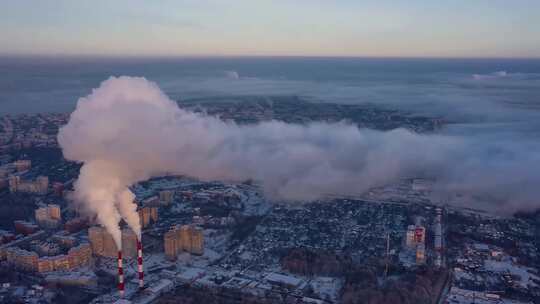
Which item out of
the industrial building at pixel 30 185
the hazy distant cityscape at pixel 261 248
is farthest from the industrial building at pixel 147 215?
the industrial building at pixel 30 185

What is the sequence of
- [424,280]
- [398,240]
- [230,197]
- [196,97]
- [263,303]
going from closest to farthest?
[263,303] < [424,280] < [398,240] < [230,197] < [196,97]

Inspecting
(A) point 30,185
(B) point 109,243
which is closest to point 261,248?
(B) point 109,243

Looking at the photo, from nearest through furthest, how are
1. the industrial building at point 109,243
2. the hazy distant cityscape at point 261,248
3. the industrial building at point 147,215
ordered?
the hazy distant cityscape at point 261,248
the industrial building at point 109,243
the industrial building at point 147,215

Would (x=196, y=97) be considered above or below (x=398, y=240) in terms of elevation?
above

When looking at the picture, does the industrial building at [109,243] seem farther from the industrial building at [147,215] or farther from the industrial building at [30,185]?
the industrial building at [30,185]

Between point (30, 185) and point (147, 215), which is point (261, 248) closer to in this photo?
point (147, 215)

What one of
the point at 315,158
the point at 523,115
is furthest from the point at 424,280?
the point at 523,115

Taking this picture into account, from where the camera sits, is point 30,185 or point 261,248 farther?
point 30,185

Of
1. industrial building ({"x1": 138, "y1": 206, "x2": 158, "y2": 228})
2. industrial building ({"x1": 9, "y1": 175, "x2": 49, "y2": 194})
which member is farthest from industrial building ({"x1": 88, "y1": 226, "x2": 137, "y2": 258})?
industrial building ({"x1": 9, "y1": 175, "x2": 49, "y2": 194})

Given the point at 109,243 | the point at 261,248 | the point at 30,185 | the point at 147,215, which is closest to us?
the point at 109,243

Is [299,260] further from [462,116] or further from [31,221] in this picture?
[462,116]

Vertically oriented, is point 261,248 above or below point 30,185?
below
